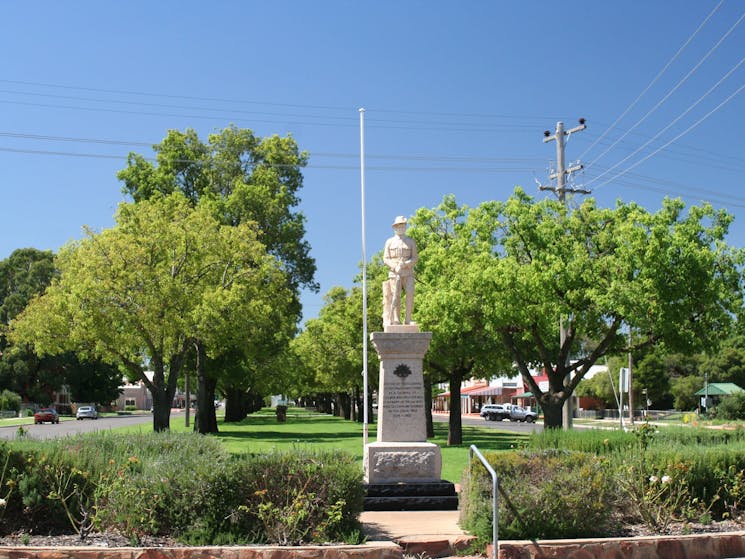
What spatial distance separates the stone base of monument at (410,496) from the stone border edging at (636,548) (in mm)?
3459

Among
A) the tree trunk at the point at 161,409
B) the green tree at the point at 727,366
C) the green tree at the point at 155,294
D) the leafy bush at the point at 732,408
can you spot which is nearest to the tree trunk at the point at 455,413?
the green tree at the point at 155,294

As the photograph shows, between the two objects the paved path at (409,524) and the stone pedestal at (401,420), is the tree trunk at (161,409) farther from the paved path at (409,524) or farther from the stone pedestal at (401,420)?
the paved path at (409,524)

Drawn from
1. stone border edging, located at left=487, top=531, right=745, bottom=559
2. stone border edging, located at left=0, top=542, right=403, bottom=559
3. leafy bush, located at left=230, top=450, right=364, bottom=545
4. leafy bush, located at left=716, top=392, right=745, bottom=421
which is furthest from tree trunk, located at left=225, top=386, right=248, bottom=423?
stone border edging, located at left=487, top=531, right=745, bottom=559

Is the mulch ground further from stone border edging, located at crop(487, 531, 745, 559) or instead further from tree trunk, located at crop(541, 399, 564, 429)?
tree trunk, located at crop(541, 399, 564, 429)

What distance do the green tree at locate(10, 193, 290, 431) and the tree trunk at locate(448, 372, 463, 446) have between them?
27.4 feet

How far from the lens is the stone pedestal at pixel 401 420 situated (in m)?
13.2

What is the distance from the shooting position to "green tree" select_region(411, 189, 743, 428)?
23.4 metres

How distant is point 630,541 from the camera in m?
9.66

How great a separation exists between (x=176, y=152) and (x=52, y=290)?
16.1 metres

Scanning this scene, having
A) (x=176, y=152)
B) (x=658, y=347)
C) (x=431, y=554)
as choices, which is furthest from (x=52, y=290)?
(x=431, y=554)

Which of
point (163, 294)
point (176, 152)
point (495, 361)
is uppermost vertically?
point (176, 152)

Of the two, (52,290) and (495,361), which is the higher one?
(52,290)

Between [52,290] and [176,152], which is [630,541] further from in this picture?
[176,152]

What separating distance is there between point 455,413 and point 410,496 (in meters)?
20.4
